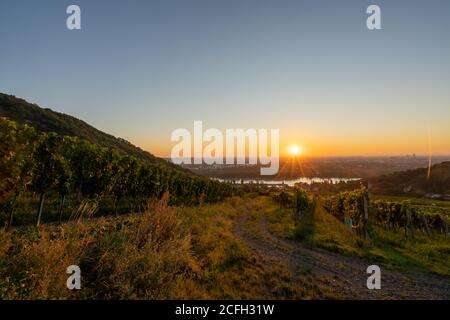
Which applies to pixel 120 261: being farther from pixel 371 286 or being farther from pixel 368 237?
pixel 368 237

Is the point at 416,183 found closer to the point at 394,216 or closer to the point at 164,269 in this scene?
the point at 394,216

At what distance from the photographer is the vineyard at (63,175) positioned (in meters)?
9.19

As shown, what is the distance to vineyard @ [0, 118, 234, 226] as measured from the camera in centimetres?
919

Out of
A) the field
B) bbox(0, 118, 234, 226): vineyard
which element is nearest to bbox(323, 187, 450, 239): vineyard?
the field

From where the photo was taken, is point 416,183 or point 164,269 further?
point 416,183

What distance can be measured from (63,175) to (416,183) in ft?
384

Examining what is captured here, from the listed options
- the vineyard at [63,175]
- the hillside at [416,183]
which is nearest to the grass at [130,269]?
the vineyard at [63,175]

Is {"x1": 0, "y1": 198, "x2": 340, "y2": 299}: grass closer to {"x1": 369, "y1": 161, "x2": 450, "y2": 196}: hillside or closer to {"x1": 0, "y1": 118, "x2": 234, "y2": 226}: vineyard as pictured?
{"x1": 0, "y1": 118, "x2": 234, "y2": 226}: vineyard

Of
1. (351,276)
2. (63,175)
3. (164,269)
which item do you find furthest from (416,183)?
(164,269)

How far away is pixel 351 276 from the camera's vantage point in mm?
7648

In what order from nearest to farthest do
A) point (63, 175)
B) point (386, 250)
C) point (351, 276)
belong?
point (351, 276), point (386, 250), point (63, 175)

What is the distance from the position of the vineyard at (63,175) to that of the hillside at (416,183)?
282 ft

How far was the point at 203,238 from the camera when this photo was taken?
837cm
